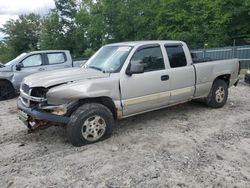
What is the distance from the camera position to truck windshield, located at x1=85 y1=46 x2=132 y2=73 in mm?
5313

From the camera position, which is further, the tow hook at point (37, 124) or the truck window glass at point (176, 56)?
the truck window glass at point (176, 56)

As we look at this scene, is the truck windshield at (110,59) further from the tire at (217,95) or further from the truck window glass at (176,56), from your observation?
the tire at (217,95)

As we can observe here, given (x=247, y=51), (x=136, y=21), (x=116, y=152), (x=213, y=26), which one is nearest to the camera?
(x=116, y=152)

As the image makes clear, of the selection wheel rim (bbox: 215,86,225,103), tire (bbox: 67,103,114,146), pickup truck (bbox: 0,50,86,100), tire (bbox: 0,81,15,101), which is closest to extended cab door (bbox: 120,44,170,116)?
tire (bbox: 67,103,114,146)

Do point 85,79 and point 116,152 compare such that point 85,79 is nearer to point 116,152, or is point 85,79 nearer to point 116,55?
point 116,55

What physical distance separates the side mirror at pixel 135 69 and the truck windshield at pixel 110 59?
19 cm

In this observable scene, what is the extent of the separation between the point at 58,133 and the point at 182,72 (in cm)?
291

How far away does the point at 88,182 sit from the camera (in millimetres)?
3627

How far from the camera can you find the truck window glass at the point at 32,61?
32.4 feet

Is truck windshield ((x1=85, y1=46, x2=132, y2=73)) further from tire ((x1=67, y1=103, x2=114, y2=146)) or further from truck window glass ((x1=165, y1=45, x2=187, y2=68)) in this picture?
truck window glass ((x1=165, y1=45, x2=187, y2=68))

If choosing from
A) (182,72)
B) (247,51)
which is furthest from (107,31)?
(182,72)

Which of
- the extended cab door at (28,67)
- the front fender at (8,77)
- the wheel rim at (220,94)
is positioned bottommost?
the wheel rim at (220,94)

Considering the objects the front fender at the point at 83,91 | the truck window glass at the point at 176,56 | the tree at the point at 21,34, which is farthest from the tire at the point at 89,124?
the tree at the point at 21,34

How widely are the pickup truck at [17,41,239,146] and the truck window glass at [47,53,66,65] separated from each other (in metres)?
4.74
